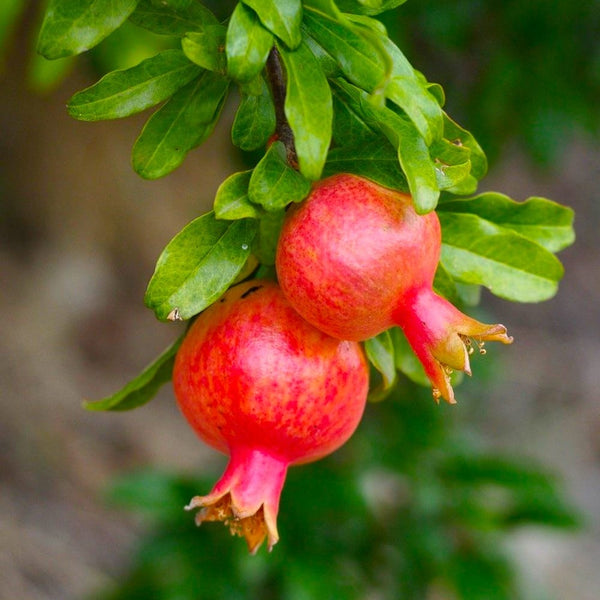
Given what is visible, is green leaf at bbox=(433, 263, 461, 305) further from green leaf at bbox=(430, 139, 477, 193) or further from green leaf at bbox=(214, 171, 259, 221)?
green leaf at bbox=(214, 171, 259, 221)

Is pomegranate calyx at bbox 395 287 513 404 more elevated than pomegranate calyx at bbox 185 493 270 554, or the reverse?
pomegranate calyx at bbox 395 287 513 404

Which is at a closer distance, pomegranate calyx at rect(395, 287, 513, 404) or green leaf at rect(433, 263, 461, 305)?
pomegranate calyx at rect(395, 287, 513, 404)

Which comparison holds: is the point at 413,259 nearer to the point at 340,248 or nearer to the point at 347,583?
the point at 340,248

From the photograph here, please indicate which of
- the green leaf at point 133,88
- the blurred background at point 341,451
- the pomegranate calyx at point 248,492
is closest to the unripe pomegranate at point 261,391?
the pomegranate calyx at point 248,492

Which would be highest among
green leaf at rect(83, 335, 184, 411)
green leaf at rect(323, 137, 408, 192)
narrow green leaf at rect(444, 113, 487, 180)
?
green leaf at rect(323, 137, 408, 192)

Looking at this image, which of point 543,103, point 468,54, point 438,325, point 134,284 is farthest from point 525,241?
point 134,284

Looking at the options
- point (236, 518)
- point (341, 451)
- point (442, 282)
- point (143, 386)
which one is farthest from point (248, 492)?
point (341, 451)

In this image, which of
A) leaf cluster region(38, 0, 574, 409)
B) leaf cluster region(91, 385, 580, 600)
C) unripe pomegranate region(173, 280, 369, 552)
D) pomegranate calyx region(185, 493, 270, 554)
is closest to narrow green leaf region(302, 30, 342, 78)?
leaf cluster region(38, 0, 574, 409)
